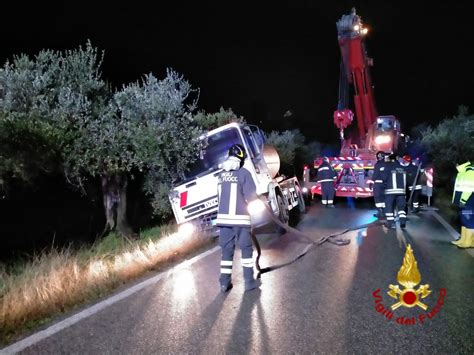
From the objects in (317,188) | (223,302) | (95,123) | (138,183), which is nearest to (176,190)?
(95,123)

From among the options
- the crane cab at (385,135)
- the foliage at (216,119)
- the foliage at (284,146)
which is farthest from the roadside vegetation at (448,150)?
the foliage at (216,119)

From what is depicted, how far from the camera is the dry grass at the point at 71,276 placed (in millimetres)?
4199

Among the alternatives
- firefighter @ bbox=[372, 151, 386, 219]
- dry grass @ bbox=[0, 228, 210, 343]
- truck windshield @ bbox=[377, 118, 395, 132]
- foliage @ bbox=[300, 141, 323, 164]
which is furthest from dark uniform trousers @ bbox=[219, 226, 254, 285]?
foliage @ bbox=[300, 141, 323, 164]

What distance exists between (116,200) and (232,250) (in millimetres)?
3642

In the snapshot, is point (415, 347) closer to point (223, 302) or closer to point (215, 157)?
point (223, 302)

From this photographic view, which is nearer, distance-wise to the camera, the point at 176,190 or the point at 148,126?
the point at 148,126

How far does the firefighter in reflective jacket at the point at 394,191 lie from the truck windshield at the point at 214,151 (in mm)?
3499

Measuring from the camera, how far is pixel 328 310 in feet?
14.0

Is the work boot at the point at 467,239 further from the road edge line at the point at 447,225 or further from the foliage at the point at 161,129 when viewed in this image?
the foliage at the point at 161,129

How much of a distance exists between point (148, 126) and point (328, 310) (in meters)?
4.33

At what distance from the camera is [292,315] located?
4.16 metres

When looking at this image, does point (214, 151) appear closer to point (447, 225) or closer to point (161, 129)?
point (161, 129)

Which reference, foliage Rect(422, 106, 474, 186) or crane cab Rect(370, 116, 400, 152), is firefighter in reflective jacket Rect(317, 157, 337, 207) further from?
foliage Rect(422, 106, 474, 186)

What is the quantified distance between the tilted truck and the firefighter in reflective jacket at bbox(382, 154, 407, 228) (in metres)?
2.28
